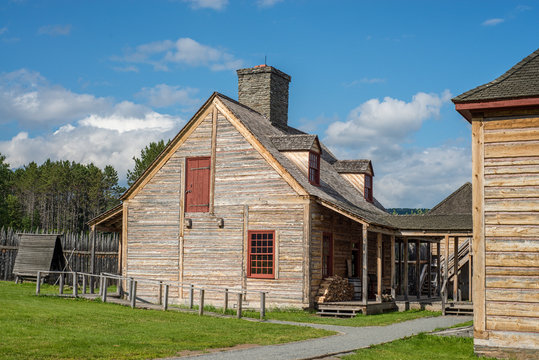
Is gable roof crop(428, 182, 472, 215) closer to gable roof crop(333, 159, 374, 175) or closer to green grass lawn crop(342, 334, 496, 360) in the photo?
gable roof crop(333, 159, 374, 175)

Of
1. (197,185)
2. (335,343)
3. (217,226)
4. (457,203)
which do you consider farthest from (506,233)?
(457,203)

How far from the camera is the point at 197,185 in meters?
25.6

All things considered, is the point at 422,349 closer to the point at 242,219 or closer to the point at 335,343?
the point at 335,343

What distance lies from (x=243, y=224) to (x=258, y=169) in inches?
83.0

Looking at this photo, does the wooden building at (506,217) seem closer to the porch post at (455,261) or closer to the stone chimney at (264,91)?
the porch post at (455,261)

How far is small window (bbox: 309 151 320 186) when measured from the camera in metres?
25.6

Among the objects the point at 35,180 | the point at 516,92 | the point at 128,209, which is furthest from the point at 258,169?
the point at 35,180

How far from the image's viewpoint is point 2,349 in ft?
38.9

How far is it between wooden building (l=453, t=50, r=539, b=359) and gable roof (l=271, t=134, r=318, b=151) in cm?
1223

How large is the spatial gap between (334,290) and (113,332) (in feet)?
35.3

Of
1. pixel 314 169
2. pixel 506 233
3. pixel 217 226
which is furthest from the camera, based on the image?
pixel 314 169

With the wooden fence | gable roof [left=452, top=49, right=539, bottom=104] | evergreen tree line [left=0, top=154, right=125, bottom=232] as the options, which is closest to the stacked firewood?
gable roof [left=452, top=49, right=539, bottom=104]

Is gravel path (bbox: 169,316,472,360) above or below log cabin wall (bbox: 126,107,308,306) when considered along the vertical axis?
below

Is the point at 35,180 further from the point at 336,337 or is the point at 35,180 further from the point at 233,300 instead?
the point at 336,337
